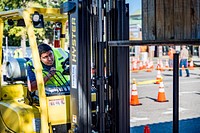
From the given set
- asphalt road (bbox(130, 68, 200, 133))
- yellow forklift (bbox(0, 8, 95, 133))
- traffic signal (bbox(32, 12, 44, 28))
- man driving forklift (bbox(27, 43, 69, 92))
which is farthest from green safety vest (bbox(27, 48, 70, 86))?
asphalt road (bbox(130, 68, 200, 133))

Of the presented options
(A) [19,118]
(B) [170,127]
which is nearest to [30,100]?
(A) [19,118]

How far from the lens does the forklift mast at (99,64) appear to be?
12.8ft

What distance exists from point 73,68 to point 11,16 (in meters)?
1.08

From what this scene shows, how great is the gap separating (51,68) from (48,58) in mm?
139

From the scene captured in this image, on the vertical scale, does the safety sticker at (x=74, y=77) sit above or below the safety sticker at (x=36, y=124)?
above

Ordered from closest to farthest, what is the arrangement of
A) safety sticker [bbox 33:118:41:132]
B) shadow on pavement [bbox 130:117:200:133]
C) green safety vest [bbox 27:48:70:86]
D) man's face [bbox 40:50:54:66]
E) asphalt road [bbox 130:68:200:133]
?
safety sticker [bbox 33:118:41:132] < green safety vest [bbox 27:48:70:86] < man's face [bbox 40:50:54:66] < shadow on pavement [bbox 130:117:200:133] < asphalt road [bbox 130:68:200:133]

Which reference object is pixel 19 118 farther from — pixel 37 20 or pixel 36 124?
pixel 37 20

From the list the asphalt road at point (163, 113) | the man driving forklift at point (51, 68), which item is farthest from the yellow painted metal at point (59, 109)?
the asphalt road at point (163, 113)

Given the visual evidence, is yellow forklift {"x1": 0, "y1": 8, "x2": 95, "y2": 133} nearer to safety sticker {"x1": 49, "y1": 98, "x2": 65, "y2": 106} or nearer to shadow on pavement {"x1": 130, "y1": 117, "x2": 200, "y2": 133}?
safety sticker {"x1": 49, "y1": 98, "x2": 65, "y2": 106}

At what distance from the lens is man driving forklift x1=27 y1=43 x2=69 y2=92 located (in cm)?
428

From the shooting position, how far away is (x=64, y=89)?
4.43 meters

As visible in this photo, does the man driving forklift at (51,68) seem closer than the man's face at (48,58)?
Yes

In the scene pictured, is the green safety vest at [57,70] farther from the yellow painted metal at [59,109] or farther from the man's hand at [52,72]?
the yellow painted metal at [59,109]

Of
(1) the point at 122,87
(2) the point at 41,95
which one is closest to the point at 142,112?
(1) the point at 122,87
